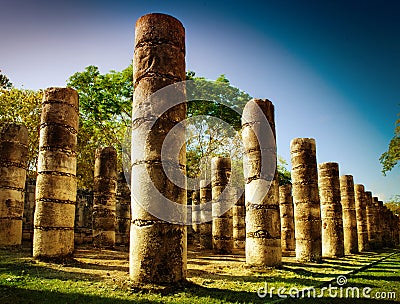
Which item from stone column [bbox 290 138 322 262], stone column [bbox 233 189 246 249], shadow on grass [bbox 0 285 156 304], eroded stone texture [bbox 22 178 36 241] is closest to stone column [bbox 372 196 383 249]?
stone column [bbox 233 189 246 249]

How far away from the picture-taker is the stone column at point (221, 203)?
586 inches

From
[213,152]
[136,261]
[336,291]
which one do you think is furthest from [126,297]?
[213,152]

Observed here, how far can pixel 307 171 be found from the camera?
11828 mm

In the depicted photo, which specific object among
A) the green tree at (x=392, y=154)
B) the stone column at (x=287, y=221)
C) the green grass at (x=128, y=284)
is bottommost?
the green grass at (x=128, y=284)

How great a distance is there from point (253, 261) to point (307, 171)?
13.7ft

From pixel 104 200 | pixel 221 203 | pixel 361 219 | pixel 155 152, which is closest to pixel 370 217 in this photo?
pixel 361 219

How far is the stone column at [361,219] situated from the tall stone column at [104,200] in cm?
1343

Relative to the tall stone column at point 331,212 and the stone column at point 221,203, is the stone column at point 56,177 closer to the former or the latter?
the stone column at point 221,203

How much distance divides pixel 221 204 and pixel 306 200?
15.1 ft

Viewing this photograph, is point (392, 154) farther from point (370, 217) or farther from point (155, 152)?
point (155, 152)

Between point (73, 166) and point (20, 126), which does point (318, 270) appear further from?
point (20, 126)

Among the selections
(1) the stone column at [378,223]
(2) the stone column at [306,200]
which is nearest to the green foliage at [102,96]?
(2) the stone column at [306,200]

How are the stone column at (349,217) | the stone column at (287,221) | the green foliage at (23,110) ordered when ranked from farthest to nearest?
the green foliage at (23,110) → the stone column at (287,221) → the stone column at (349,217)

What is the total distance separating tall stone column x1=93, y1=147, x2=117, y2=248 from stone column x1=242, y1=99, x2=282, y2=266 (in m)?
7.16
